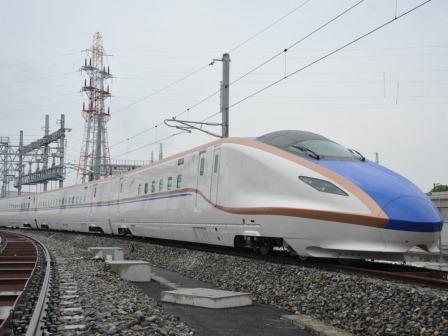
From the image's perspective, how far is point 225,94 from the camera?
20234mm

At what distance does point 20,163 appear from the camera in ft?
200

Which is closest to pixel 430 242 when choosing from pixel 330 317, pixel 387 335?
pixel 330 317

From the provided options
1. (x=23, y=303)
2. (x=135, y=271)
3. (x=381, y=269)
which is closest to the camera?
(x=23, y=303)

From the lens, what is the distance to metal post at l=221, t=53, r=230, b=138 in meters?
19.8

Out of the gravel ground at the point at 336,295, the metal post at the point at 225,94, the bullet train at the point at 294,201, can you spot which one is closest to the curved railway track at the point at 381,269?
the bullet train at the point at 294,201

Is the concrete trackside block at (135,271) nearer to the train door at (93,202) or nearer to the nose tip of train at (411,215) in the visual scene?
the nose tip of train at (411,215)

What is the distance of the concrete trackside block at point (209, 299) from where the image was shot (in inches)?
310

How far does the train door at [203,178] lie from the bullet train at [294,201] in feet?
0.08

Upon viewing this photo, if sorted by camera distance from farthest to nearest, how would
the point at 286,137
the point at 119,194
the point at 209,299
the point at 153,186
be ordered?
the point at 119,194
the point at 153,186
the point at 286,137
the point at 209,299

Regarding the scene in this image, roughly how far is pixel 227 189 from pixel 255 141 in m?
1.25

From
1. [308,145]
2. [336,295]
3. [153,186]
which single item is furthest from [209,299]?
[153,186]

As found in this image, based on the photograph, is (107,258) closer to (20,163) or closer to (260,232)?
(260,232)

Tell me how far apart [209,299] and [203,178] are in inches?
215

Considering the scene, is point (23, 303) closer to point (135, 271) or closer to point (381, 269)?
point (135, 271)
